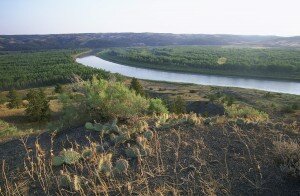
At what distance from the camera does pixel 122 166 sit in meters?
6.88

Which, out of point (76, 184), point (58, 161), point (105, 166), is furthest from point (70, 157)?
point (76, 184)

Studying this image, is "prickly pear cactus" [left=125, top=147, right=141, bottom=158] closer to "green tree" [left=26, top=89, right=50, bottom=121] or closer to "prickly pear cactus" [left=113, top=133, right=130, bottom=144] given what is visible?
"prickly pear cactus" [left=113, top=133, right=130, bottom=144]

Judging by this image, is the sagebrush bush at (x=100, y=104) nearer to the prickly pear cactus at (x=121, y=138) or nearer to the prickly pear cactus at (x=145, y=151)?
the prickly pear cactus at (x=121, y=138)

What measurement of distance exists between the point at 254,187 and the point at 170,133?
9.96 feet

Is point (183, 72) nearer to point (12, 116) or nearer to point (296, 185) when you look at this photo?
point (12, 116)

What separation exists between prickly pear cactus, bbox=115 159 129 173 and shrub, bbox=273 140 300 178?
9.24 feet

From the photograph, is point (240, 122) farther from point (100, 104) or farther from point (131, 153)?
point (100, 104)

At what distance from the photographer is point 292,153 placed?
7043 mm

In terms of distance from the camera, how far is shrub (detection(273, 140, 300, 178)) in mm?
6688

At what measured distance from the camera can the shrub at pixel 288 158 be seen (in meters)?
6.69

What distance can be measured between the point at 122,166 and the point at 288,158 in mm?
3128

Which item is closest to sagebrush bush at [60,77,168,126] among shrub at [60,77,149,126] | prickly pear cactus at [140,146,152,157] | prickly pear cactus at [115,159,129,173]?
shrub at [60,77,149,126]

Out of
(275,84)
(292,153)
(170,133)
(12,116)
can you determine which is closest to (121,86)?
(170,133)

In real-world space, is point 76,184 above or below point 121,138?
above
